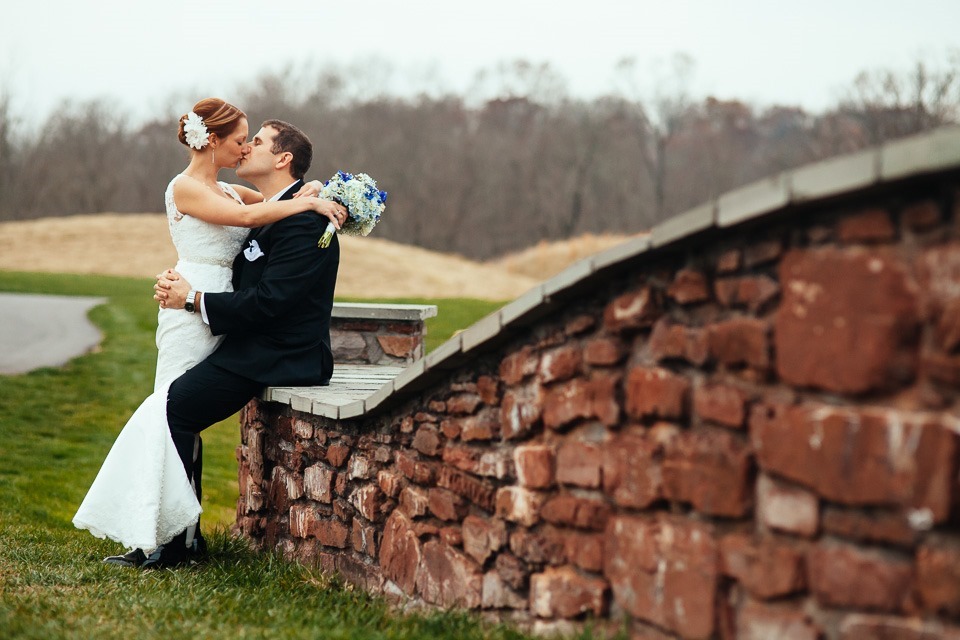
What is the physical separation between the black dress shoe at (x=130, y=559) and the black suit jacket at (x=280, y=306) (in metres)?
1.12

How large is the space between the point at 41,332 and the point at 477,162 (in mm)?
41806

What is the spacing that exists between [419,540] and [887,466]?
2.38 m

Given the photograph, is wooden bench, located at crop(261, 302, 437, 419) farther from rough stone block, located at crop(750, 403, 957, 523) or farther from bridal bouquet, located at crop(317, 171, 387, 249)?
rough stone block, located at crop(750, 403, 957, 523)

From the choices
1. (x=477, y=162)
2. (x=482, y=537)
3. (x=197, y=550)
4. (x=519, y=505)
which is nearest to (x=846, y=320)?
(x=519, y=505)

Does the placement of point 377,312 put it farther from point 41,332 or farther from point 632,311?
point 41,332

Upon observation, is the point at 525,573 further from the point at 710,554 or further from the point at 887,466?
the point at 887,466

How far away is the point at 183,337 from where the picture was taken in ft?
18.0

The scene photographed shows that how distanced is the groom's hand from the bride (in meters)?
0.06

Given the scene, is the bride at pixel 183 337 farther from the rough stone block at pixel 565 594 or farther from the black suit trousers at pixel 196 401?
the rough stone block at pixel 565 594

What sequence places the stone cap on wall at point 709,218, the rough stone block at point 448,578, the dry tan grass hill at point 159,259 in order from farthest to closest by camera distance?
the dry tan grass hill at point 159,259
the rough stone block at point 448,578
the stone cap on wall at point 709,218

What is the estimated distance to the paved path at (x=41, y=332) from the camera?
13820mm

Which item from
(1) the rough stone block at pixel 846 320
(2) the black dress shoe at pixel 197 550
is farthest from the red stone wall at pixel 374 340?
(1) the rough stone block at pixel 846 320

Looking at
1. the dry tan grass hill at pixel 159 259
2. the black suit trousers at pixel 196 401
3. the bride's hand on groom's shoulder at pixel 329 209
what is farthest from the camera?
the dry tan grass hill at pixel 159 259

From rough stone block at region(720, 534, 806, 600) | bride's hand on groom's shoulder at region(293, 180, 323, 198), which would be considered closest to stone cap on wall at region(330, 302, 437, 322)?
bride's hand on groom's shoulder at region(293, 180, 323, 198)
